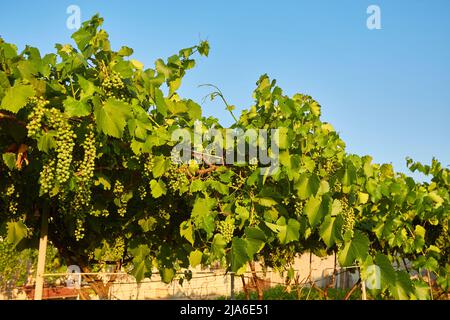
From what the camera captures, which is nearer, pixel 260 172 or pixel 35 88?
pixel 35 88

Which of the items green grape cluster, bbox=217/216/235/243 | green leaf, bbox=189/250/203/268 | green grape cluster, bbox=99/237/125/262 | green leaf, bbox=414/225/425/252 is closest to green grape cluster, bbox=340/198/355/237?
green grape cluster, bbox=217/216/235/243

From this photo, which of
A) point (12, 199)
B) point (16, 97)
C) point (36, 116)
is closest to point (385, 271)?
point (36, 116)

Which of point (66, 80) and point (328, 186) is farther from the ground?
point (66, 80)

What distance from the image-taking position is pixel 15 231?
397 cm

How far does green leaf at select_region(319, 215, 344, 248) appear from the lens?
134 inches

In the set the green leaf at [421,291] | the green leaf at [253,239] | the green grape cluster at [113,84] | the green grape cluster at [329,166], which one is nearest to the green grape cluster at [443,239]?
the green leaf at [421,291]

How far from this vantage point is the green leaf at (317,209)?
3375 millimetres

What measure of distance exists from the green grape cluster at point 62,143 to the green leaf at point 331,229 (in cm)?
203

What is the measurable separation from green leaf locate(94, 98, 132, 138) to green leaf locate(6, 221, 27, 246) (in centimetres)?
200

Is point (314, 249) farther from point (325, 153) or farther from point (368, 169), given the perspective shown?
point (325, 153)

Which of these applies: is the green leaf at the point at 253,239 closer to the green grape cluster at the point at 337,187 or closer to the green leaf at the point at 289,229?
the green leaf at the point at 289,229

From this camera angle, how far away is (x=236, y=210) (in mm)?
3625

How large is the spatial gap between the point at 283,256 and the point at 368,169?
9.08 ft
